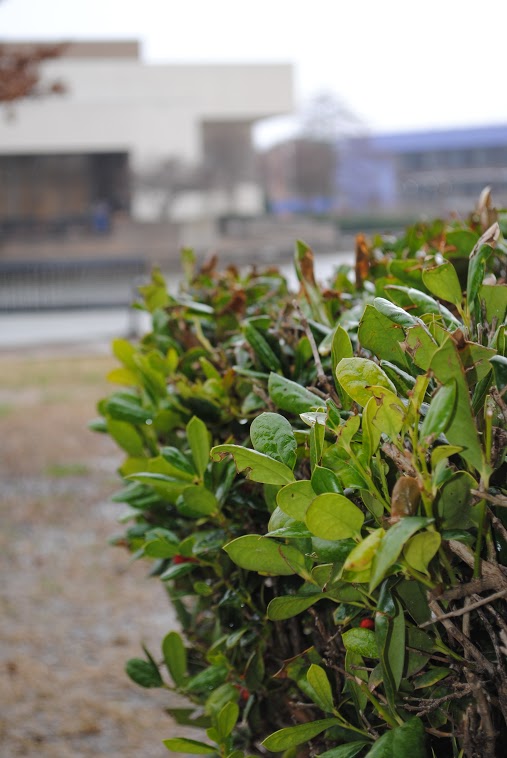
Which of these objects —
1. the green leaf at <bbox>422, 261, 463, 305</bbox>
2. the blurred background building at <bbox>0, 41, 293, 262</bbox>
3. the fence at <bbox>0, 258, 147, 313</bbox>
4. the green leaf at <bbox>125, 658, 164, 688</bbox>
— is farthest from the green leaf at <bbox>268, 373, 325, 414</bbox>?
the blurred background building at <bbox>0, 41, 293, 262</bbox>

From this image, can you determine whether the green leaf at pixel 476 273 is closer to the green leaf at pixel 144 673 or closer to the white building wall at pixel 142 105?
the green leaf at pixel 144 673

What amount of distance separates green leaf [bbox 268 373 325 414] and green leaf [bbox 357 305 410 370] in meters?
0.10

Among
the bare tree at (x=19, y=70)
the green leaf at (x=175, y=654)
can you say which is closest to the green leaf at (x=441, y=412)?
the green leaf at (x=175, y=654)

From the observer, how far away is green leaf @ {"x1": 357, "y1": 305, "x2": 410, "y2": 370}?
1107mm

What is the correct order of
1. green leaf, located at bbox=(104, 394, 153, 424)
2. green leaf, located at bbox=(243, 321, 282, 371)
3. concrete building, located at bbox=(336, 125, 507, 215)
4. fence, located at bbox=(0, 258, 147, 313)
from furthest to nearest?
1. concrete building, located at bbox=(336, 125, 507, 215)
2. fence, located at bbox=(0, 258, 147, 313)
3. green leaf, located at bbox=(104, 394, 153, 424)
4. green leaf, located at bbox=(243, 321, 282, 371)

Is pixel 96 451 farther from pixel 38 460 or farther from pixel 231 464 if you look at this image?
pixel 231 464

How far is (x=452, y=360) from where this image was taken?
0.89m

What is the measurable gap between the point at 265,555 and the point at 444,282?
407mm

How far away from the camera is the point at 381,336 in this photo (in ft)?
3.68

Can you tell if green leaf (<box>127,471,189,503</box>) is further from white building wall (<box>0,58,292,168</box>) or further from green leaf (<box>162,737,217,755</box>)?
white building wall (<box>0,58,292,168</box>)

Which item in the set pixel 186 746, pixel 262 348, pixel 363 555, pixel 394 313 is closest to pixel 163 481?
pixel 262 348

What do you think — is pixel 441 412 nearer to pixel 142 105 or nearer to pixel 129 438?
pixel 129 438

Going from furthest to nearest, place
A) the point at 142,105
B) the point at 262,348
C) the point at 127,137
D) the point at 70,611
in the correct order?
the point at 142,105
the point at 127,137
the point at 70,611
the point at 262,348

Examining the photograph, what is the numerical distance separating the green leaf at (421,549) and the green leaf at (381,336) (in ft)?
0.96
